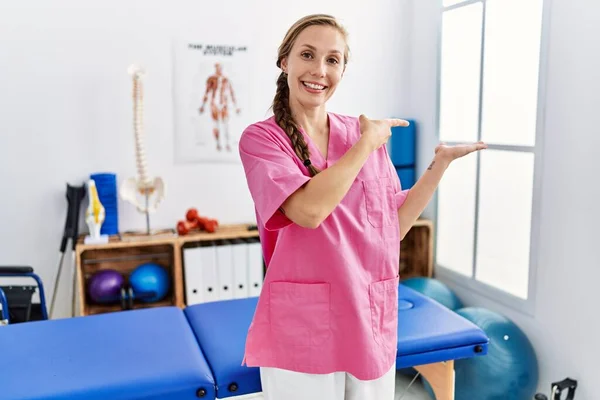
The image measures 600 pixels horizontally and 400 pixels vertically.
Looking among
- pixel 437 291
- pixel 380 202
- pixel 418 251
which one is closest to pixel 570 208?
pixel 437 291

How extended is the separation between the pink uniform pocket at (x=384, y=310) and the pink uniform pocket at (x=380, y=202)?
15 cm

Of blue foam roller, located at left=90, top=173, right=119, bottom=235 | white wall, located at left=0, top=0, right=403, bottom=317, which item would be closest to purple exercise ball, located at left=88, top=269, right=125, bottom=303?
blue foam roller, located at left=90, top=173, right=119, bottom=235

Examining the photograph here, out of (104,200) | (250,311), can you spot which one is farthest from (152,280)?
(250,311)

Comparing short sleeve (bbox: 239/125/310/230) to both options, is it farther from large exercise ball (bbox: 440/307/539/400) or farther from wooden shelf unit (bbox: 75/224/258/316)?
wooden shelf unit (bbox: 75/224/258/316)

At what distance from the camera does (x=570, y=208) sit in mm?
2484

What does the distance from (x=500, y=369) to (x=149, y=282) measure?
5.75 ft

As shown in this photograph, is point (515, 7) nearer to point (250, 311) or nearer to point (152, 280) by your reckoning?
point (250, 311)

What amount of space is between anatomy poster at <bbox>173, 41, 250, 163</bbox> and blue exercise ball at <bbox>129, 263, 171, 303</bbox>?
0.66 metres

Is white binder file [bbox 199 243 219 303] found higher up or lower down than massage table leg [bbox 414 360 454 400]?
higher up

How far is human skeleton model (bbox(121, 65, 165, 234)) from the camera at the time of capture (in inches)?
117

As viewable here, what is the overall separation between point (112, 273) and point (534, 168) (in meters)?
2.15

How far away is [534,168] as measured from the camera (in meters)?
2.68

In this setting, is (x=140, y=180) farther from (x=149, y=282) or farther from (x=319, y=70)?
(x=319, y=70)

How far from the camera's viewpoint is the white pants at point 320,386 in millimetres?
1333
